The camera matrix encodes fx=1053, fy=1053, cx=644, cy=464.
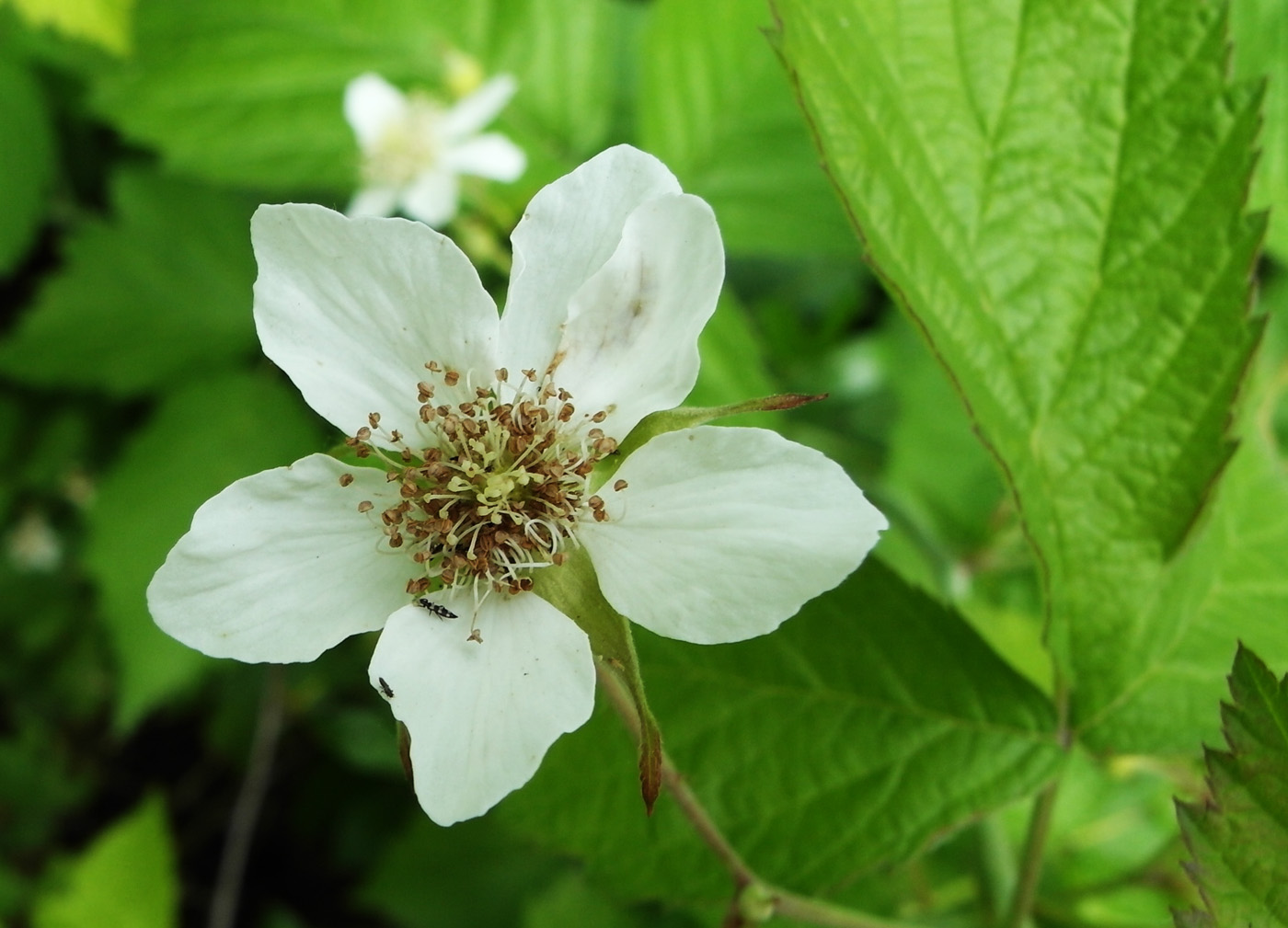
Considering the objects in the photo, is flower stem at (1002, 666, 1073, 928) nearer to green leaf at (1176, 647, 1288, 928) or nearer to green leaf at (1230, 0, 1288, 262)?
green leaf at (1176, 647, 1288, 928)

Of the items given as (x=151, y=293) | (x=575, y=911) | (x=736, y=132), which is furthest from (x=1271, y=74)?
(x=151, y=293)

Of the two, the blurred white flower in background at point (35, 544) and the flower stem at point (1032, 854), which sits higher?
the flower stem at point (1032, 854)

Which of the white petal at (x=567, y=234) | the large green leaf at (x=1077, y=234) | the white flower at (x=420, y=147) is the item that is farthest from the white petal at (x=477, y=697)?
the white flower at (x=420, y=147)

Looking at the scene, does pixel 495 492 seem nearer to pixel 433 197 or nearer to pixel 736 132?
pixel 433 197

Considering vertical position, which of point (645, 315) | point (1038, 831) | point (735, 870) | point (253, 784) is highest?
point (645, 315)

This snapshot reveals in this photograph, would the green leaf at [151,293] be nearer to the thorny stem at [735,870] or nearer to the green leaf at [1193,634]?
the thorny stem at [735,870]
